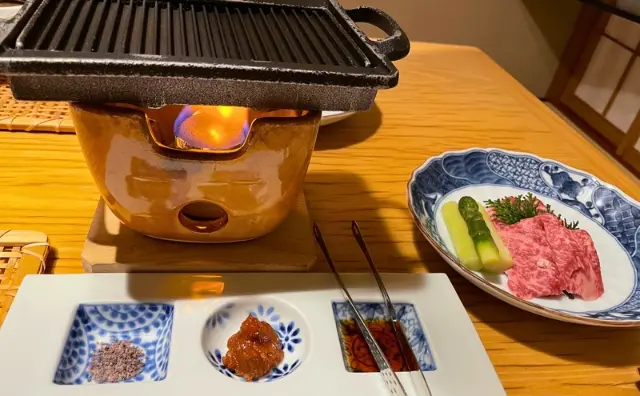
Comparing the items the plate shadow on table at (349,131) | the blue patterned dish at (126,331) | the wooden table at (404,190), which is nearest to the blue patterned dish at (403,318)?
the wooden table at (404,190)

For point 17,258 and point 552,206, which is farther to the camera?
point 552,206

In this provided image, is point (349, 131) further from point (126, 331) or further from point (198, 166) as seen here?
point (126, 331)

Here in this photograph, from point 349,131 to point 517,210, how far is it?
43 centimetres

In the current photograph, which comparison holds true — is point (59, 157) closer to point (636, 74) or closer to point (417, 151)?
point (417, 151)

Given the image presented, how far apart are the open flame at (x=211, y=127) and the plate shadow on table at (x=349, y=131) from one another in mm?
376

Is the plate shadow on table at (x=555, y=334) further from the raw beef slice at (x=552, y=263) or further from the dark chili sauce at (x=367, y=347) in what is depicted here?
the dark chili sauce at (x=367, y=347)

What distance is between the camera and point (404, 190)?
109 cm

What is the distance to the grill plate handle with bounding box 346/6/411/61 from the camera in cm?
74

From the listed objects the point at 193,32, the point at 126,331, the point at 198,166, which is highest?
the point at 193,32

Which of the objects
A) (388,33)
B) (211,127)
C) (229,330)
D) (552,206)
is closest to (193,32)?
(211,127)

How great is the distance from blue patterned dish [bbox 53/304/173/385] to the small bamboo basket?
0.35 feet

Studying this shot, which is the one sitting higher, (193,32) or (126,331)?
(193,32)

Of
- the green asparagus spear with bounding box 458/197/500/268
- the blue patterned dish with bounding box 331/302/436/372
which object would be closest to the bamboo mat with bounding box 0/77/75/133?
the blue patterned dish with bounding box 331/302/436/372

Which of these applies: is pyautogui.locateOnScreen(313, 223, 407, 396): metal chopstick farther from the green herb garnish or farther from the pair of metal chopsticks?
the green herb garnish
